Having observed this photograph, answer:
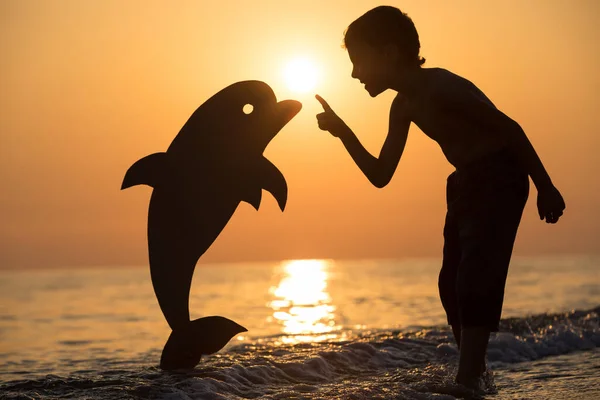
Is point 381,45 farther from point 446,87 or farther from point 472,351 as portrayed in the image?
point 472,351

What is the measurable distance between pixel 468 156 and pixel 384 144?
21.8 inches

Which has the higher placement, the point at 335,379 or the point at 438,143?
the point at 438,143

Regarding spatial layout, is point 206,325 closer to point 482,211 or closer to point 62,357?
point 482,211

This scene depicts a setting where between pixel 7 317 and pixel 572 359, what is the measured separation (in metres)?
13.3

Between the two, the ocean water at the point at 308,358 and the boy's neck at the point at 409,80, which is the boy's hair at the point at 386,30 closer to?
the boy's neck at the point at 409,80

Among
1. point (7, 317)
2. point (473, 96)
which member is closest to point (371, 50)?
point (473, 96)

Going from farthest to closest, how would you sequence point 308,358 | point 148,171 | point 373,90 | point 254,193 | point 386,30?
point 308,358, point 254,193, point 148,171, point 373,90, point 386,30

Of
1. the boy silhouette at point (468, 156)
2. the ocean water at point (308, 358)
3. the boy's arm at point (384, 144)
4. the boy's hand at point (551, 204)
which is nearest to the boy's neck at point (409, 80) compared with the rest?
the boy silhouette at point (468, 156)

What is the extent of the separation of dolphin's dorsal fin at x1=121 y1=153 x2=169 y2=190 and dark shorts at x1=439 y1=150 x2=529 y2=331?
2.59m

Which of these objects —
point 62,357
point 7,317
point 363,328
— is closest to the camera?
point 62,357

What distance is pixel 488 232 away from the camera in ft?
14.6

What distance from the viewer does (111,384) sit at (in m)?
6.21

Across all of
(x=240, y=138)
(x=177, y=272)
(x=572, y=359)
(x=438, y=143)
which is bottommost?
(x=572, y=359)

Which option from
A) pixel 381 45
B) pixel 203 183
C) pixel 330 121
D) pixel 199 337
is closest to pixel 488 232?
pixel 330 121
